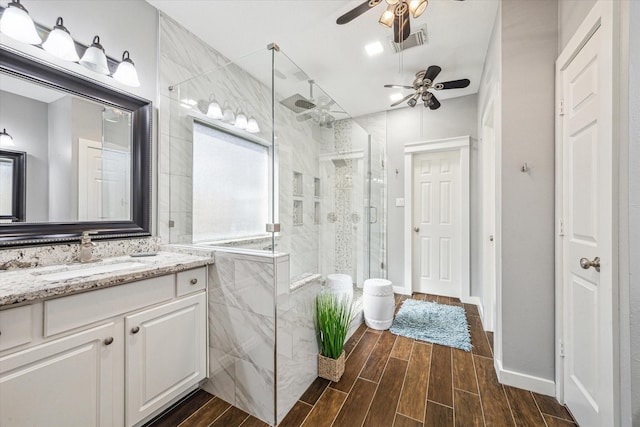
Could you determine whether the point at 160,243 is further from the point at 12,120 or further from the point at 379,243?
the point at 379,243

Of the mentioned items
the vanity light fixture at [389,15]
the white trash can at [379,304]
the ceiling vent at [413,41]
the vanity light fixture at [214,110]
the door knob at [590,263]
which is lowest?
the white trash can at [379,304]

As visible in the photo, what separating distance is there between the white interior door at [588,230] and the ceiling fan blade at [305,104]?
165 cm

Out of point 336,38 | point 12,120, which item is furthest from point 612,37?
point 12,120

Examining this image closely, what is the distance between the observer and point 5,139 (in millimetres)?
1321

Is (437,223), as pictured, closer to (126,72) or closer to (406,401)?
(406,401)

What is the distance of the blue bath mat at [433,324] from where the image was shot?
7.70ft

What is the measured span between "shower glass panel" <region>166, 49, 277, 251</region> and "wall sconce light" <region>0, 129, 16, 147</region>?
737mm

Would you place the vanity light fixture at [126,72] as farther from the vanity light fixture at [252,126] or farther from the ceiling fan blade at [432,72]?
the ceiling fan blade at [432,72]

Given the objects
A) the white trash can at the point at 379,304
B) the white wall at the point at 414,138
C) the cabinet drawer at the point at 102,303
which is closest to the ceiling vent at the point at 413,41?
the white wall at the point at 414,138

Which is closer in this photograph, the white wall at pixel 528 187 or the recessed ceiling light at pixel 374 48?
the white wall at pixel 528 187

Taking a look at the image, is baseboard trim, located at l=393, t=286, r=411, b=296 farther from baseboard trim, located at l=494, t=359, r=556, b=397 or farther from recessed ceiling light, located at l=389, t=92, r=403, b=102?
recessed ceiling light, located at l=389, t=92, r=403, b=102

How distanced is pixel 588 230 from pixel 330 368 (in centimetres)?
170

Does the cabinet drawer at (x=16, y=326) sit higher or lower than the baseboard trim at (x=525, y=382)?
higher

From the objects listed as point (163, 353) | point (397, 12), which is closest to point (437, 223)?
point (397, 12)
